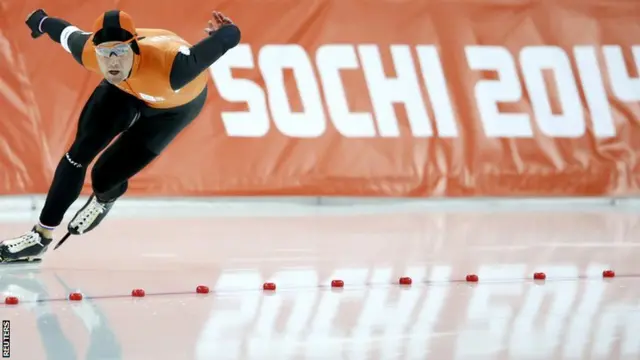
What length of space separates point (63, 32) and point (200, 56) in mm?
797

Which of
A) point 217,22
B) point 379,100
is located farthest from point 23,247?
point 379,100

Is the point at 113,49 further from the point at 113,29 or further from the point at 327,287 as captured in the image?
the point at 327,287

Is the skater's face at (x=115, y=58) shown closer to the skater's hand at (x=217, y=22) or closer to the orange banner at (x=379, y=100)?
the skater's hand at (x=217, y=22)

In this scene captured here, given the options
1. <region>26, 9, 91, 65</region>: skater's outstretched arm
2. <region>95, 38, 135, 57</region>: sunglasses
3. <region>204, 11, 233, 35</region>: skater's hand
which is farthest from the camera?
<region>26, 9, 91, 65</region>: skater's outstretched arm

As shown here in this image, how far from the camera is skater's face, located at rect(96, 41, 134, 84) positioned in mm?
4637

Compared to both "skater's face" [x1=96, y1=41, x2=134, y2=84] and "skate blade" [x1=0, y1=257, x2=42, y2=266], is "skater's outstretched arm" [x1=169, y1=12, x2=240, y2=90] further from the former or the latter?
"skate blade" [x1=0, y1=257, x2=42, y2=266]

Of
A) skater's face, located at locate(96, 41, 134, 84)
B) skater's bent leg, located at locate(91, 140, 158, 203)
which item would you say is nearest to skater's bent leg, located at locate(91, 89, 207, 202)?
skater's bent leg, located at locate(91, 140, 158, 203)

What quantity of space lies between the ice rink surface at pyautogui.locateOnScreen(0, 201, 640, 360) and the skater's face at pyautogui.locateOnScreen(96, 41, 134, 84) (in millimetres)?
930

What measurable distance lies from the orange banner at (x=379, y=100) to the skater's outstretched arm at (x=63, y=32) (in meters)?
2.41

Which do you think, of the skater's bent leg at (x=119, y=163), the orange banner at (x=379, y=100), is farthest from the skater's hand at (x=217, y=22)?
the orange banner at (x=379, y=100)

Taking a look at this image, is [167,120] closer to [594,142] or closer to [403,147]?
[403,147]

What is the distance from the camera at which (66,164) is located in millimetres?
5031

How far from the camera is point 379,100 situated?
8.06m

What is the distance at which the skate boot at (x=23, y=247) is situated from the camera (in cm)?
513
